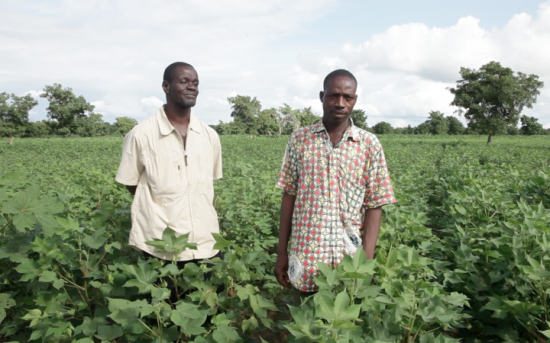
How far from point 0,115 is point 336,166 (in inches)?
1826

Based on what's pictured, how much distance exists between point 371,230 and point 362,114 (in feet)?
224

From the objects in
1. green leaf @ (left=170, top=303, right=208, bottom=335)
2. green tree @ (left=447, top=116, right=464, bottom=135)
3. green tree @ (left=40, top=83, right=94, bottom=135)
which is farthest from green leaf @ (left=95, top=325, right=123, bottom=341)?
green tree @ (left=447, top=116, right=464, bottom=135)

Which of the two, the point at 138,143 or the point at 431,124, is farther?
the point at 431,124

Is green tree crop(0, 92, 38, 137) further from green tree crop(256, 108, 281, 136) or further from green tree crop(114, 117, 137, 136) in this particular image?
green tree crop(114, 117, 137, 136)

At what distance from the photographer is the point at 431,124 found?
7119 centimetres

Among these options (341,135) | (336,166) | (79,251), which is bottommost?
(79,251)

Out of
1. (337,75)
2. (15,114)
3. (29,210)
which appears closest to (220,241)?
(337,75)

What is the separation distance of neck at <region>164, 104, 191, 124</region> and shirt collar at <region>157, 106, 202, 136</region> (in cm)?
3

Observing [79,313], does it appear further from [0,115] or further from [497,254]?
[0,115]

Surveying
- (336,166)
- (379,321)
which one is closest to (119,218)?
(336,166)

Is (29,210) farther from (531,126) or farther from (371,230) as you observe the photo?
(531,126)

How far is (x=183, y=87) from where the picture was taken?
7.62ft

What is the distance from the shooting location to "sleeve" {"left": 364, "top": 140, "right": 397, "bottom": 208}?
6.41ft

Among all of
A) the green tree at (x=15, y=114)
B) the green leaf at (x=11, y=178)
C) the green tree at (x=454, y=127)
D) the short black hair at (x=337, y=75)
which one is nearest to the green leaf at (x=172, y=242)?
the short black hair at (x=337, y=75)
